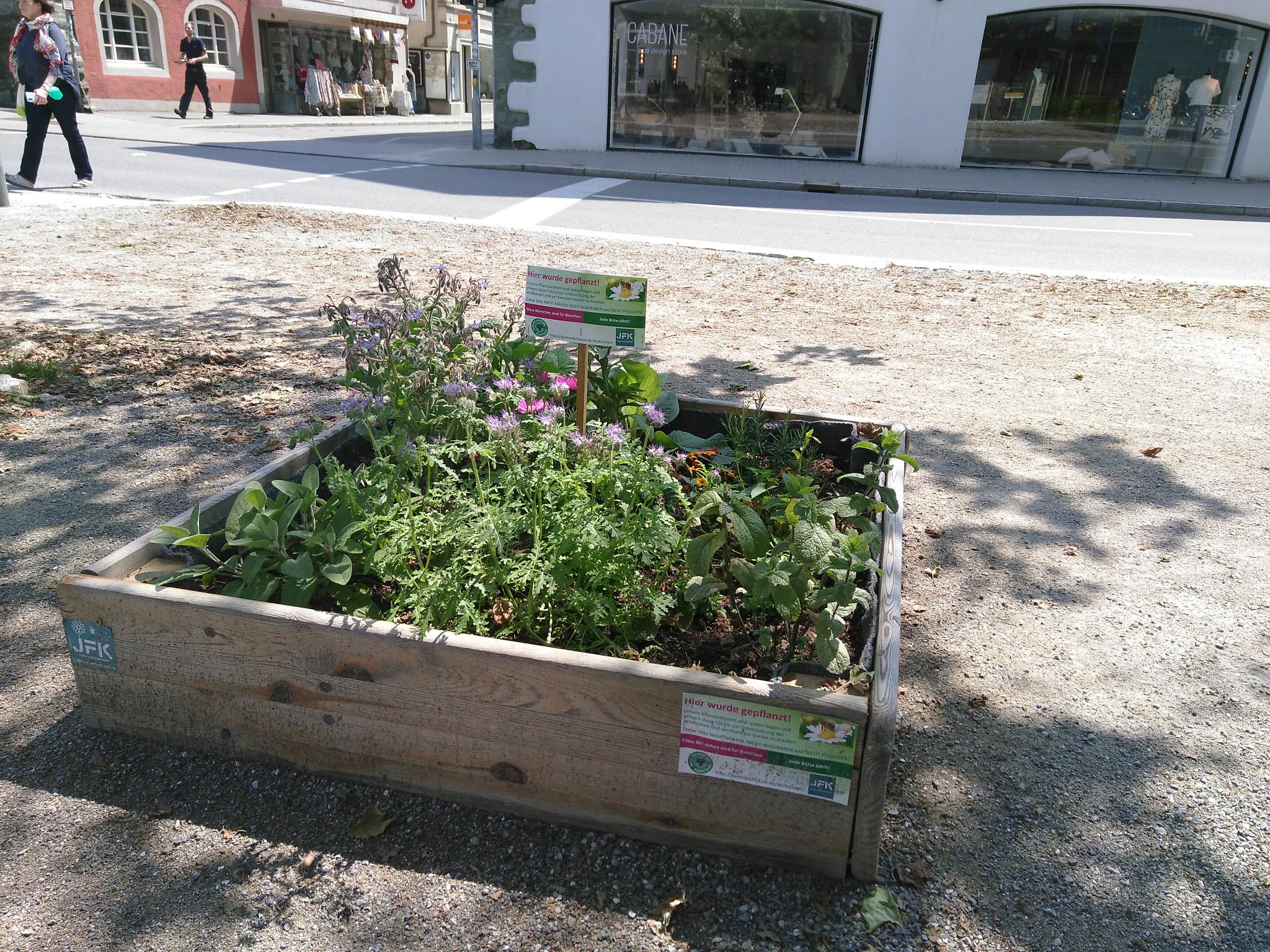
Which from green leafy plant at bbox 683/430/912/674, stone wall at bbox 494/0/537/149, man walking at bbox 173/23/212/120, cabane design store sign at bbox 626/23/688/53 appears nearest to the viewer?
green leafy plant at bbox 683/430/912/674

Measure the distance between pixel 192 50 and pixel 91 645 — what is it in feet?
87.2

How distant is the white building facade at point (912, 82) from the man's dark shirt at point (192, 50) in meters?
10.7

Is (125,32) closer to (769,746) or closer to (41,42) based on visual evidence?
(41,42)

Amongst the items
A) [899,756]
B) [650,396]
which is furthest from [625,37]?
[899,756]

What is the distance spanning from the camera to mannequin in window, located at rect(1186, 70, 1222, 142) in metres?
17.7

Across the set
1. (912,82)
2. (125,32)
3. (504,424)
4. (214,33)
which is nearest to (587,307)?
(504,424)

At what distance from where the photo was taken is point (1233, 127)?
58.5 feet

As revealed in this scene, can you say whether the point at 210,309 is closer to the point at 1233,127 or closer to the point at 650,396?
the point at 650,396

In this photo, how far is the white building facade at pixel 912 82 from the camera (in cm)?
1739

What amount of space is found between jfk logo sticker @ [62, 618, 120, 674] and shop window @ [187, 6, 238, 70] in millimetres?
29730

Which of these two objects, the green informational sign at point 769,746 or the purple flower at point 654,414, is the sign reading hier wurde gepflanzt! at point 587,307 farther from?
the green informational sign at point 769,746

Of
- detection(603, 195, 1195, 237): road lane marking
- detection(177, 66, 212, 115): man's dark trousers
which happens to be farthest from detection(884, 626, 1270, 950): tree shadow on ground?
detection(177, 66, 212, 115): man's dark trousers

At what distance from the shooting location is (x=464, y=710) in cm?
218

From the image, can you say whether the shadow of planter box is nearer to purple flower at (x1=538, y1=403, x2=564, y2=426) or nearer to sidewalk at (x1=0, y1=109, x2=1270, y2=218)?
purple flower at (x1=538, y1=403, x2=564, y2=426)
